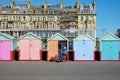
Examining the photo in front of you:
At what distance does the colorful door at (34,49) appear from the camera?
2633 centimetres

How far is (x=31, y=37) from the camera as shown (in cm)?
2666

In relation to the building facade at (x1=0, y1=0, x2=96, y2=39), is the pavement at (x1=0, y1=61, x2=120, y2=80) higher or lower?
lower

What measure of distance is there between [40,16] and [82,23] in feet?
49.4

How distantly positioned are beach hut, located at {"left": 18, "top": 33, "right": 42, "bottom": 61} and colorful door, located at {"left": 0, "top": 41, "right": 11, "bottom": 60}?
124 centimetres

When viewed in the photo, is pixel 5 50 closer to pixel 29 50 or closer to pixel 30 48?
pixel 29 50

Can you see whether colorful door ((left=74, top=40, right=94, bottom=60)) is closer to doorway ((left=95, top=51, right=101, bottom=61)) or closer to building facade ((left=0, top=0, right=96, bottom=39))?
doorway ((left=95, top=51, right=101, bottom=61))

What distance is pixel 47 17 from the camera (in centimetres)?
9212

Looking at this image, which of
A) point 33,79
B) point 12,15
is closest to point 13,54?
point 33,79

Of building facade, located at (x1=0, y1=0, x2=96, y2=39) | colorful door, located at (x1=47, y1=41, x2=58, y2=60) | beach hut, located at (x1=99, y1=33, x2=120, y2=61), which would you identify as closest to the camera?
beach hut, located at (x1=99, y1=33, x2=120, y2=61)

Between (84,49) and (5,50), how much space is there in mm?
8055

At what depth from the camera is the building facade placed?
90.1 metres

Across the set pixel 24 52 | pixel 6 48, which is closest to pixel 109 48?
pixel 24 52

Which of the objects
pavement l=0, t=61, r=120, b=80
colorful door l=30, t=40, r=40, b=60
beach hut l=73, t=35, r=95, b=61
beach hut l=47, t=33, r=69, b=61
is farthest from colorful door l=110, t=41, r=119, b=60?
pavement l=0, t=61, r=120, b=80

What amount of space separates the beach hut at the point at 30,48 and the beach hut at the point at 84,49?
369 cm
